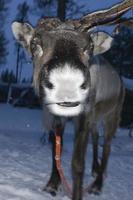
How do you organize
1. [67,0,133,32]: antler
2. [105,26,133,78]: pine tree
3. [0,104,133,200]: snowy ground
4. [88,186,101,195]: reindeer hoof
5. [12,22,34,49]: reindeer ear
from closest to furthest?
1. [67,0,133,32]: antler
2. [12,22,34,49]: reindeer ear
3. [0,104,133,200]: snowy ground
4. [88,186,101,195]: reindeer hoof
5. [105,26,133,78]: pine tree

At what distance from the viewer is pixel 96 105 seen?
706 cm

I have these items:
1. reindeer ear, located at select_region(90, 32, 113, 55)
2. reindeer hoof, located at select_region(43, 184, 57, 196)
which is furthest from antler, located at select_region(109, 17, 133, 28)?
reindeer hoof, located at select_region(43, 184, 57, 196)

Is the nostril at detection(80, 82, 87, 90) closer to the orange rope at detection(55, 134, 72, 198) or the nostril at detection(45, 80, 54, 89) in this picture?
the nostril at detection(45, 80, 54, 89)

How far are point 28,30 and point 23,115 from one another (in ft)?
64.2

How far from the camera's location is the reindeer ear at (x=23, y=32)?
5.66 m

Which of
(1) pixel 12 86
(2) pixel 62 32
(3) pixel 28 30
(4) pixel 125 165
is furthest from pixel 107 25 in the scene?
(1) pixel 12 86

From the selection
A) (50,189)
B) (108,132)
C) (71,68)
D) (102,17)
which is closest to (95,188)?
(50,189)

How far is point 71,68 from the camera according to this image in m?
4.49

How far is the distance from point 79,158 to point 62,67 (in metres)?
2.07

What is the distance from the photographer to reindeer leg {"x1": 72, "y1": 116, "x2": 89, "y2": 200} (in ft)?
20.4

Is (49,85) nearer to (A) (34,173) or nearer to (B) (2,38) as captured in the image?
(A) (34,173)

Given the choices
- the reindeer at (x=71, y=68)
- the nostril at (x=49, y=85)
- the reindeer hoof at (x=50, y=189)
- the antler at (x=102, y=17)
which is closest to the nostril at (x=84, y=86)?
the reindeer at (x=71, y=68)

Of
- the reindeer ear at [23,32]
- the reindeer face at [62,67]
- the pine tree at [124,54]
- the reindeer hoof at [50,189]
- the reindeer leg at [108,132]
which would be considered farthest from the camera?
the pine tree at [124,54]

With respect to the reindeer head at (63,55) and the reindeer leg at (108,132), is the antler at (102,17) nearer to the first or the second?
the reindeer head at (63,55)
